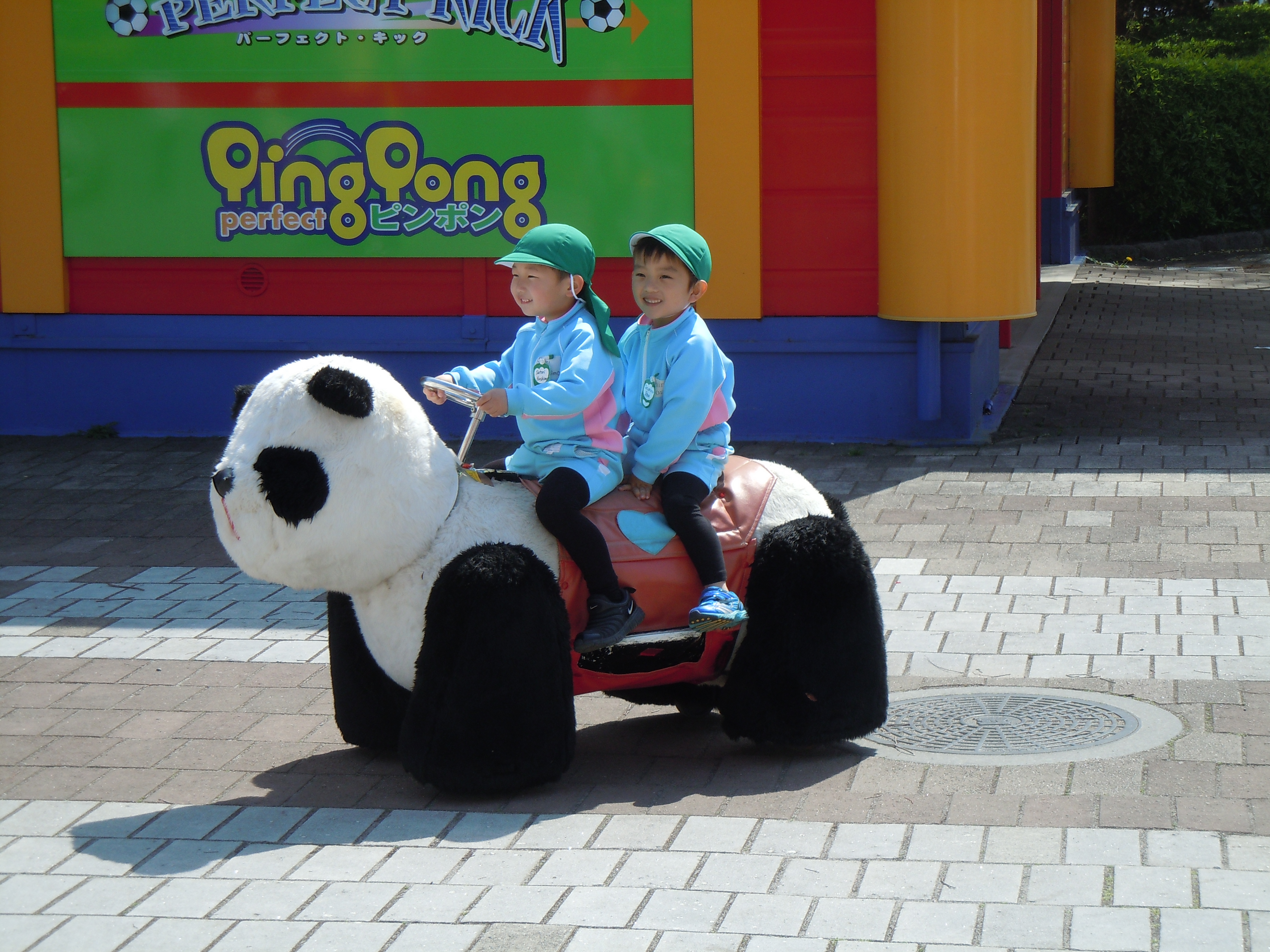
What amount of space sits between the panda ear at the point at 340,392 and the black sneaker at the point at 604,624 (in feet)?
2.90

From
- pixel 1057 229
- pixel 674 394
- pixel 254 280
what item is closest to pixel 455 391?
pixel 674 394

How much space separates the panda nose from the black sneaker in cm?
110

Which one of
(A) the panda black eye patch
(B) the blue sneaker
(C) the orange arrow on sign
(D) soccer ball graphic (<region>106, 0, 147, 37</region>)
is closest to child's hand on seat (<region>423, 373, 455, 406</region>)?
(A) the panda black eye patch

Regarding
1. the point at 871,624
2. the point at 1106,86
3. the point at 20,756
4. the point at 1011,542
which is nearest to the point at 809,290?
the point at 1011,542

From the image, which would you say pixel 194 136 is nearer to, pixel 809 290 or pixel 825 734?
pixel 809 290

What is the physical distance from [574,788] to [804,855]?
2.85 ft

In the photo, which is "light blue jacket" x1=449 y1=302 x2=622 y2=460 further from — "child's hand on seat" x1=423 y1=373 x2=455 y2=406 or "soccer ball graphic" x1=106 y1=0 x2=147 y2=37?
"soccer ball graphic" x1=106 y1=0 x2=147 y2=37

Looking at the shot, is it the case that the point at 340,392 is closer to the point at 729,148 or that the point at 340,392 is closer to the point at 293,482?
the point at 293,482

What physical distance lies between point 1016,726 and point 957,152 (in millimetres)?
4885

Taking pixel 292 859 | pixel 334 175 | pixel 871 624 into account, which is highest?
pixel 334 175

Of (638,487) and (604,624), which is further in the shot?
(638,487)

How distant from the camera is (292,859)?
411cm

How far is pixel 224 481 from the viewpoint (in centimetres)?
438

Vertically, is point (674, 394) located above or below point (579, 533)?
above
